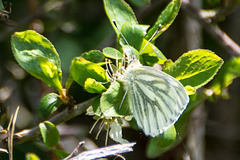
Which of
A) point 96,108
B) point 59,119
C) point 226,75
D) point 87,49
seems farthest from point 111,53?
point 87,49

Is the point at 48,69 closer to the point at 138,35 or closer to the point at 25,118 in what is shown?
the point at 138,35

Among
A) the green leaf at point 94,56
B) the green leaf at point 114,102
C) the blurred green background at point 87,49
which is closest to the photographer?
the green leaf at point 114,102

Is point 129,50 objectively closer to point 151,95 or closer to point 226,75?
point 151,95

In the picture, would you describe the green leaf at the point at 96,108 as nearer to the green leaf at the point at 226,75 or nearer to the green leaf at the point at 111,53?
the green leaf at the point at 111,53

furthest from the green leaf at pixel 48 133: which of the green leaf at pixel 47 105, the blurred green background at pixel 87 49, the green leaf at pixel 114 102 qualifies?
the blurred green background at pixel 87 49

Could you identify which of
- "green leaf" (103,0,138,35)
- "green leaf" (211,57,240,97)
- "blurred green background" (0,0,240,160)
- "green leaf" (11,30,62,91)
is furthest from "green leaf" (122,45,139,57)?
"blurred green background" (0,0,240,160)

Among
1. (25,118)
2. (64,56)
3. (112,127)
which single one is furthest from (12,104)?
(112,127)

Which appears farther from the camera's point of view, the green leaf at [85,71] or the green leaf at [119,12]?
the green leaf at [119,12]
